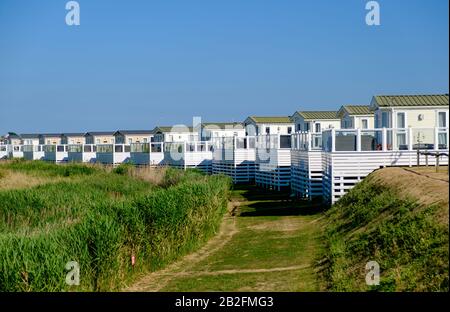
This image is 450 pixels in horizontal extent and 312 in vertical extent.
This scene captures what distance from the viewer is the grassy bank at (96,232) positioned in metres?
9.41

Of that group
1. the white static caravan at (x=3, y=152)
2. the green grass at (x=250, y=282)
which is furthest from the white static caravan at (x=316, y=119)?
the green grass at (x=250, y=282)

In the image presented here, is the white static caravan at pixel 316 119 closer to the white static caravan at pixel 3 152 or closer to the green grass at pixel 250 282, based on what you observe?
the white static caravan at pixel 3 152

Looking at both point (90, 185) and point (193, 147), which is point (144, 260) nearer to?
point (90, 185)

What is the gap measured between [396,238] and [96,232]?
5037 millimetres

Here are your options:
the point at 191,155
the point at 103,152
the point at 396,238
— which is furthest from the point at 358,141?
the point at 103,152

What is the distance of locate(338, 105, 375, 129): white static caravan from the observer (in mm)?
38562

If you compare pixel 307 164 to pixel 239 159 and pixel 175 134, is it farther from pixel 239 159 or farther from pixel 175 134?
pixel 175 134

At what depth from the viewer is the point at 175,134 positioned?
6631cm

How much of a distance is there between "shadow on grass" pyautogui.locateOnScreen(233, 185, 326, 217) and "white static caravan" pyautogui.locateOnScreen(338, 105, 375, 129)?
31.4 feet

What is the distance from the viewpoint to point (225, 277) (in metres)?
12.2

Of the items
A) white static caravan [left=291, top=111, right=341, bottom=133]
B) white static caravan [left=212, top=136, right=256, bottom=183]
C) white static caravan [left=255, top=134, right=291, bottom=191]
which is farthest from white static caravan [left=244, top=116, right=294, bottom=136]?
white static caravan [left=255, top=134, right=291, bottom=191]

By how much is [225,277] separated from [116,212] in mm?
2644
